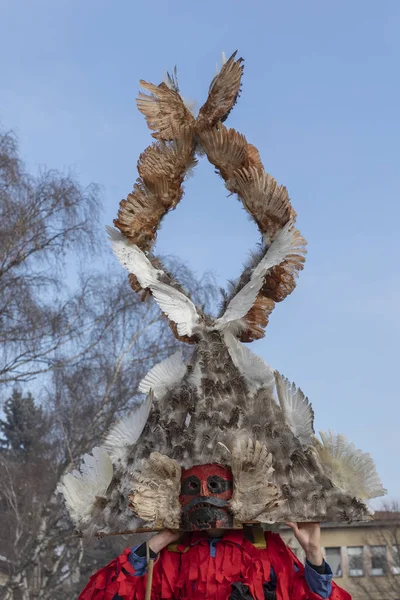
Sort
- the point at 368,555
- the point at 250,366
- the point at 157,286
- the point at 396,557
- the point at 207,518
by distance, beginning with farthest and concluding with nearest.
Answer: the point at 368,555, the point at 396,557, the point at 157,286, the point at 250,366, the point at 207,518

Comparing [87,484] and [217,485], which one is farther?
[87,484]

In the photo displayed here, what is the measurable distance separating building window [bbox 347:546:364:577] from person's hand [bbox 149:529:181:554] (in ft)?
90.9

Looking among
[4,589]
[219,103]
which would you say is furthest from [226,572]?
[4,589]

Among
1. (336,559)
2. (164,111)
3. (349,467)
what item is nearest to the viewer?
(349,467)

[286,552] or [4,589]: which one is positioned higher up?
[4,589]

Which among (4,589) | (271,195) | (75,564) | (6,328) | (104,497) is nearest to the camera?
(104,497)

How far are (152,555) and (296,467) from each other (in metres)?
0.85

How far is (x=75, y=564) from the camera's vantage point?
17.9m

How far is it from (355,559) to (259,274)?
91.6 feet

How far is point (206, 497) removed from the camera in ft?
13.7

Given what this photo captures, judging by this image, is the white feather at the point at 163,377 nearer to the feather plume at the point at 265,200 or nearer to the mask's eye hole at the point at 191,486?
the mask's eye hole at the point at 191,486

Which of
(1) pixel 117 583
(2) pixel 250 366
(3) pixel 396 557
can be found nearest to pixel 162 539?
(1) pixel 117 583

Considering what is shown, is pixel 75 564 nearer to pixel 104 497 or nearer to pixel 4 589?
pixel 4 589

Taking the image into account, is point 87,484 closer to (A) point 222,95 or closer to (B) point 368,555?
(A) point 222,95
